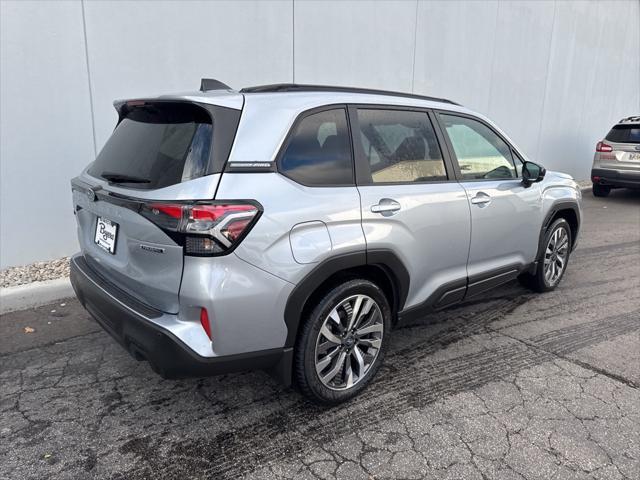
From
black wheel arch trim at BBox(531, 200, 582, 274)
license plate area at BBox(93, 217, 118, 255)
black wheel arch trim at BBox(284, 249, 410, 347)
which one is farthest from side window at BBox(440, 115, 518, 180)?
license plate area at BBox(93, 217, 118, 255)

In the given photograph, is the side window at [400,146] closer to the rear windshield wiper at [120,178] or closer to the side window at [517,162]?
the side window at [517,162]

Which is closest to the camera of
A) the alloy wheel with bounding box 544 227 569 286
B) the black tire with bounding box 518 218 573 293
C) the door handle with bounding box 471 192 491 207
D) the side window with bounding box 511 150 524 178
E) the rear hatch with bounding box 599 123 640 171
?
the door handle with bounding box 471 192 491 207

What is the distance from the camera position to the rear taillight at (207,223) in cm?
219

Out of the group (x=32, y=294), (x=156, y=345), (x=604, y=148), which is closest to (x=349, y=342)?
(x=156, y=345)

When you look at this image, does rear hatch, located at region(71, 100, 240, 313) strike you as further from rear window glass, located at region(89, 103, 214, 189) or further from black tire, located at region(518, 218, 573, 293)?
black tire, located at region(518, 218, 573, 293)

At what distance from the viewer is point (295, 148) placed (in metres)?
2.56

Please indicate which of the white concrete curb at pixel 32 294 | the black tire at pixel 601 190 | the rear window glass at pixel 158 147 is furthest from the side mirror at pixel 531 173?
the black tire at pixel 601 190

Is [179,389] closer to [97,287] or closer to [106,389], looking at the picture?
[106,389]

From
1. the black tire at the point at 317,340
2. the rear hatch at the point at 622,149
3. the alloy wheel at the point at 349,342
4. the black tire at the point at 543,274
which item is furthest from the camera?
the rear hatch at the point at 622,149

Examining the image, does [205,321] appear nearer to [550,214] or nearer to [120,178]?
[120,178]

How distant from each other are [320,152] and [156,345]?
1.32 meters

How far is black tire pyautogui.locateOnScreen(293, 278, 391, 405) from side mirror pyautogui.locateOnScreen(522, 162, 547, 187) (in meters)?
1.83

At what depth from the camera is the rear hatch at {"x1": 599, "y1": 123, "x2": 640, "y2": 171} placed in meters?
9.97

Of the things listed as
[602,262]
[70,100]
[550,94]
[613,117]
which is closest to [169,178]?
[70,100]
